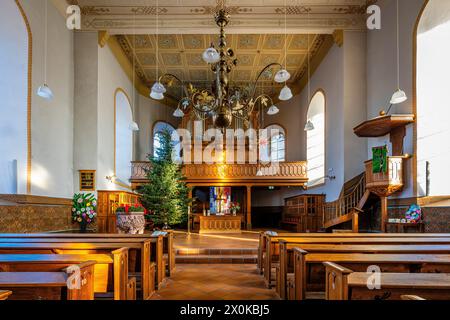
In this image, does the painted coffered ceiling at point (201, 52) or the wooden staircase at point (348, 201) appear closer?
the wooden staircase at point (348, 201)

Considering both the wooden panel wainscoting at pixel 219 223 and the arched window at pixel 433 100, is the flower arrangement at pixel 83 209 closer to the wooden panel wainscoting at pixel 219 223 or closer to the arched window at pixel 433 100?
the wooden panel wainscoting at pixel 219 223

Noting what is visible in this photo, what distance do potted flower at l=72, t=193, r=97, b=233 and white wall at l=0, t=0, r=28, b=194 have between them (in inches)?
94.7

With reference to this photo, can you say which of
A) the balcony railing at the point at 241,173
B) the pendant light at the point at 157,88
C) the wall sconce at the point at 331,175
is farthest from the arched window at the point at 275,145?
the pendant light at the point at 157,88

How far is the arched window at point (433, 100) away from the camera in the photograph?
791 centimetres

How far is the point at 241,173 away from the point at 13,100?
898cm

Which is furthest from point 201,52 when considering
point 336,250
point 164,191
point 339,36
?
point 336,250

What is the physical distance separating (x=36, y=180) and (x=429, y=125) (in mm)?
9578

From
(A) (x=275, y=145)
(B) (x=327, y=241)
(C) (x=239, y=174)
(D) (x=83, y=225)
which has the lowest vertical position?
(D) (x=83, y=225)

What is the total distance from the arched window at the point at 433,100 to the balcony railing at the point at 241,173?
21.4 ft

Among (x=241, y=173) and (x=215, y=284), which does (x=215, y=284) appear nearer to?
(x=215, y=284)

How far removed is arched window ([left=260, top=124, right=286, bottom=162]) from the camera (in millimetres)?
17750

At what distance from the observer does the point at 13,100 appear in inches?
311
